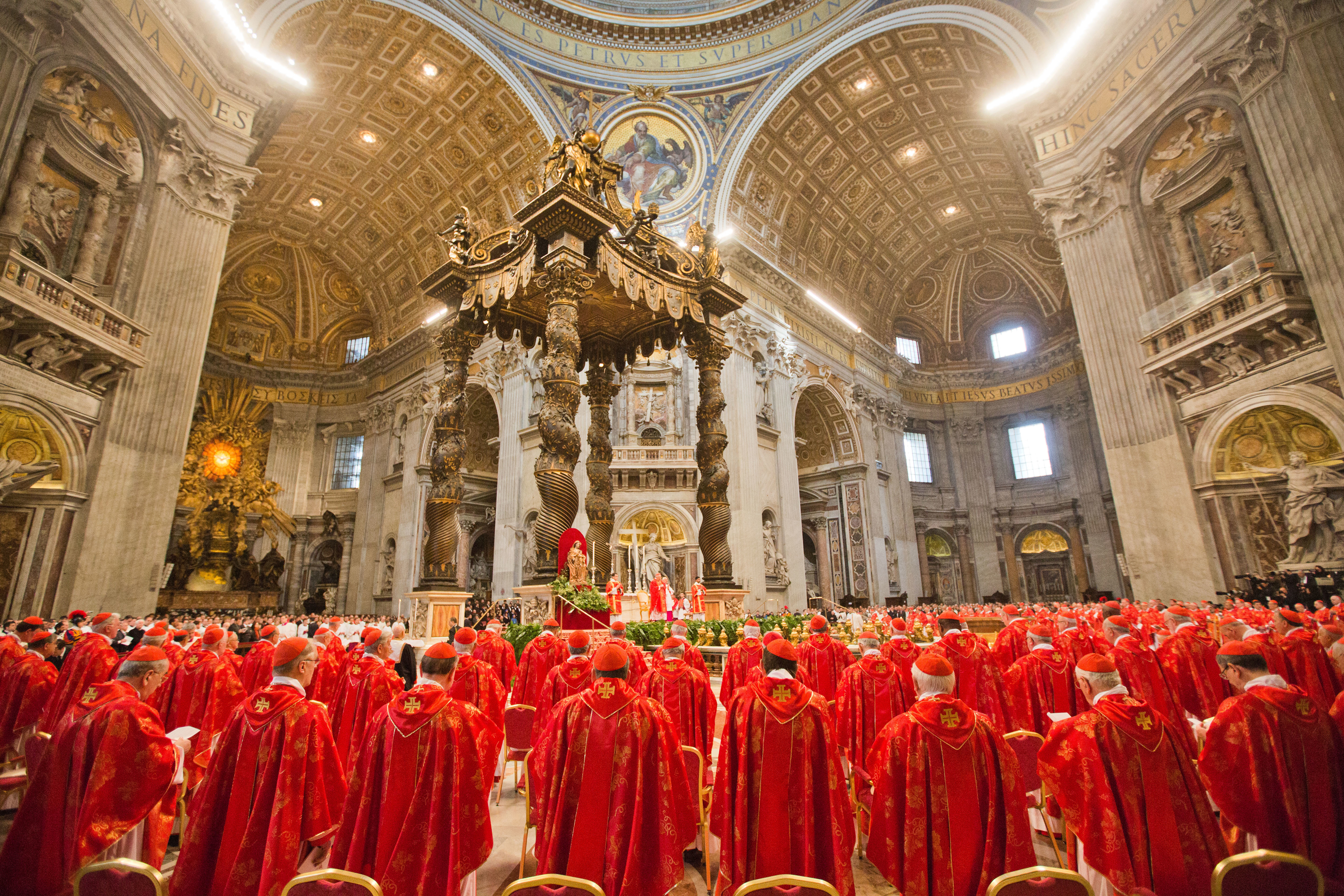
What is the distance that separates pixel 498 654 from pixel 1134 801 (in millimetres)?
5162

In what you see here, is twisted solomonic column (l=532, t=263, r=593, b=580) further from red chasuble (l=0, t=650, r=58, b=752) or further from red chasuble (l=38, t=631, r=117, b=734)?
red chasuble (l=0, t=650, r=58, b=752)

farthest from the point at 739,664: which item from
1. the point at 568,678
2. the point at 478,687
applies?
the point at 478,687

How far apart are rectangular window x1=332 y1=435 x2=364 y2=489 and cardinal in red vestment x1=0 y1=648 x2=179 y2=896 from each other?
23.9 metres

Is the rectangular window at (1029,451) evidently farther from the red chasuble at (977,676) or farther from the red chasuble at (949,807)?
the red chasuble at (949,807)

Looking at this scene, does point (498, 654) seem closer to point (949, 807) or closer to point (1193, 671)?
point (949, 807)

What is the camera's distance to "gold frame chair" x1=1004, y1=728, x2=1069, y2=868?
2.86 meters

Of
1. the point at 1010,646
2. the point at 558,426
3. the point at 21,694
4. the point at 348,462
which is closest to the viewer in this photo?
the point at 21,694

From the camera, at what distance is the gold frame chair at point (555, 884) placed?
5.14 feet

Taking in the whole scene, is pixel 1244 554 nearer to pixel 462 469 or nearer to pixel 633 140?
pixel 633 140

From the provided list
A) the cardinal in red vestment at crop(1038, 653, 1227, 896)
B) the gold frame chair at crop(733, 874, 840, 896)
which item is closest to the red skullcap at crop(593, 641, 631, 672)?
the gold frame chair at crop(733, 874, 840, 896)

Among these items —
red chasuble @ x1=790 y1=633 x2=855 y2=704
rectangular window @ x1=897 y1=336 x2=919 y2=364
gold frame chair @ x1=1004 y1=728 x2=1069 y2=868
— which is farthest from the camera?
rectangular window @ x1=897 y1=336 x2=919 y2=364

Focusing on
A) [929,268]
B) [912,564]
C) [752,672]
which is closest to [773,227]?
[929,268]

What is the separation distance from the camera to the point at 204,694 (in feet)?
14.3

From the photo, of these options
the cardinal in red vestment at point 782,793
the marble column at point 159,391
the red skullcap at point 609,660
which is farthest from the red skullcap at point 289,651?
the marble column at point 159,391
